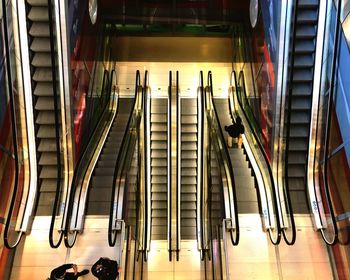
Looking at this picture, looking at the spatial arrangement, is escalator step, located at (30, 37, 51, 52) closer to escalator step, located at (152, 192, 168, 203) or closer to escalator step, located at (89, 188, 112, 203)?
escalator step, located at (89, 188, 112, 203)

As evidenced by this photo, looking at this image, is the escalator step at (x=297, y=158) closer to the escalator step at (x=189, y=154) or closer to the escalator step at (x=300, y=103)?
the escalator step at (x=300, y=103)

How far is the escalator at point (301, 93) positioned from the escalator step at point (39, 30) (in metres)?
3.94

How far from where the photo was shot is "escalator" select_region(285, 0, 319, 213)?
6.03 m

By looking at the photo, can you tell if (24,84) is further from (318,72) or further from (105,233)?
(318,72)

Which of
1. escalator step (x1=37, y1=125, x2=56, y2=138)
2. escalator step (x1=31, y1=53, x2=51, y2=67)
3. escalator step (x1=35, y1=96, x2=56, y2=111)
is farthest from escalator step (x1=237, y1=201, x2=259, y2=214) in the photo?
escalator step (x1=31, y1=53, x2=51, y2=67)

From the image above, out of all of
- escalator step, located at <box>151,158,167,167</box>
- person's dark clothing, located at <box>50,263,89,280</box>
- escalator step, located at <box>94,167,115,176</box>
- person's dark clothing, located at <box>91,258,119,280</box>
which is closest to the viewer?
person's dark clothing, located at <box>91,258,119,280</box>

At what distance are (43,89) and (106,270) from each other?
3111mm

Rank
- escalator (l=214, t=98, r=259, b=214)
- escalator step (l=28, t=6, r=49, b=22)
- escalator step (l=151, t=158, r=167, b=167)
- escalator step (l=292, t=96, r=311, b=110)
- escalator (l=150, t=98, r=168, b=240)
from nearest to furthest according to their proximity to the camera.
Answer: escalator step (l=28, t=6, r=49, b=22) → escalator step (l=292, t=96, r=311, b=110) → escalator (l=214, t=98, r=259, b=214) → escalator (l=150, t=98, r=168, b=240) → escalator step (l=151, t=158, r=167, b=167)

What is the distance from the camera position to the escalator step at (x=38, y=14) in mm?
5777

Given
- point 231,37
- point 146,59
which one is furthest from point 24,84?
point 231,37

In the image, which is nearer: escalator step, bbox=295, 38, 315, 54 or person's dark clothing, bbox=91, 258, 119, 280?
person's dark clothing, bbox=91, 258, 119, 280

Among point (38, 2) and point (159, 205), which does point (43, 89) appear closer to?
point (38, 2)

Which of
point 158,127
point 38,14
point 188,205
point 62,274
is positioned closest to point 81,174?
point 62,274

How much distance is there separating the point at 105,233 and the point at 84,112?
8.82 feet
